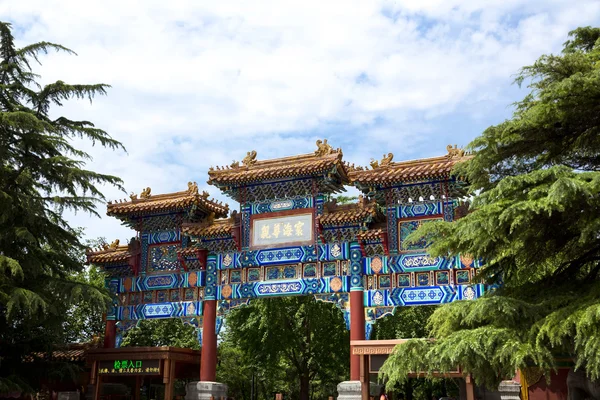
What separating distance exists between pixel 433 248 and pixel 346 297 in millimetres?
6604

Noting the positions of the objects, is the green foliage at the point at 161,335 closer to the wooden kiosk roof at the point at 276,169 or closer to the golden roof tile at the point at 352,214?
the wooden kiosk roof at the point at 276,169

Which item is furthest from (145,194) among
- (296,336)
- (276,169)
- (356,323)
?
(296,336)

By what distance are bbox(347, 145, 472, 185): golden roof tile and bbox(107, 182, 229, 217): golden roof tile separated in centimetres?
459

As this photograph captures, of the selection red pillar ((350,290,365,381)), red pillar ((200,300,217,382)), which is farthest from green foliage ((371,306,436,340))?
red pillar ((350,290,365,381))

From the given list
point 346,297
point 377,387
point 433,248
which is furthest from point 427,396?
point 433,248

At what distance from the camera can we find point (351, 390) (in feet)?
51.8

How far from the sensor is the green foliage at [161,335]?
27938mm

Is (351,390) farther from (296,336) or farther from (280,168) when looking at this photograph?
(296,336)

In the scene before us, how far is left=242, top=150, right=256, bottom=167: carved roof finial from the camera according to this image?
18578mm

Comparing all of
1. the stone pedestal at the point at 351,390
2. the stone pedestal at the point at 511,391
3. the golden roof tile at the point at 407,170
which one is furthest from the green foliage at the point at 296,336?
the stone pedestal at the point at 511,391

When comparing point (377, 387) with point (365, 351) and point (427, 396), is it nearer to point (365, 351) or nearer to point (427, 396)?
point (365, 351)

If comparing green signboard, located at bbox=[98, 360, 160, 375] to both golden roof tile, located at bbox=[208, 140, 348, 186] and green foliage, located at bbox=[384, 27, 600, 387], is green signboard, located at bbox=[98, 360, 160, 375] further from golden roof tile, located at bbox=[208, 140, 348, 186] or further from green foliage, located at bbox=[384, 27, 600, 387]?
green foliage, located at bbox=[384, 27, 600, 387]

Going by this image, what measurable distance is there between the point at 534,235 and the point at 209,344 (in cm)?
1050

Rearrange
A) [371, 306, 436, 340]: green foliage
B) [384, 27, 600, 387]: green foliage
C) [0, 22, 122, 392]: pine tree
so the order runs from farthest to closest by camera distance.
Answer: [371, 306, 436, 340]: green foliage
[0, 22, 122, 392]: pine tree
[384, 27, 600, 387]: green foliage
